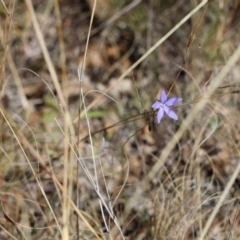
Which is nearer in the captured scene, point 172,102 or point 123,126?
point 172,102

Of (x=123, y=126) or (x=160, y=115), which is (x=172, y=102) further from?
(x=123, y=126)

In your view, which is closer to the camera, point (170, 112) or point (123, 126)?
point (170, 112)

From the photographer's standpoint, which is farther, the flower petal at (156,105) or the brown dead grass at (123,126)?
the brown dead grass at (123,126)

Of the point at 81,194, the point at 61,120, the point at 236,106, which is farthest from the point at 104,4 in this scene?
the point at 81,194

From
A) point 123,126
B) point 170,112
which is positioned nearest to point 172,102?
point 170,112

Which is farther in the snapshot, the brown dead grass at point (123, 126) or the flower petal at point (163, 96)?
the brown dead grass at point (123, 126)

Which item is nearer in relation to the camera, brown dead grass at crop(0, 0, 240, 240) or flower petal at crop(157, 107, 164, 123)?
flower petal at crop(157, 107, 164, 123)

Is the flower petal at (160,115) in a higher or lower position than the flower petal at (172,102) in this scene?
lower

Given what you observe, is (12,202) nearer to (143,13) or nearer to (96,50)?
(96,50)

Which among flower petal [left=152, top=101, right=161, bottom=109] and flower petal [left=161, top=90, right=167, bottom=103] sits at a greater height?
flower petal [left=161, top=90, right=167, bottom=103]

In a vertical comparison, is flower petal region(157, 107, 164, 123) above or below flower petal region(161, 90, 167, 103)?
below

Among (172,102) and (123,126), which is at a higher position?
(172,102)
